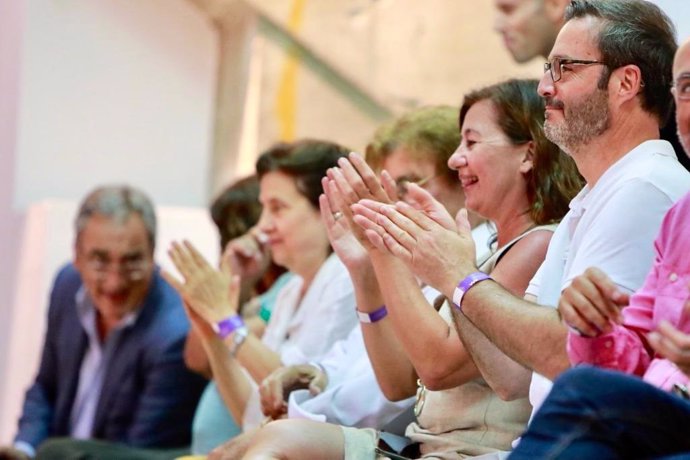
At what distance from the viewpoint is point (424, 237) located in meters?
2.18

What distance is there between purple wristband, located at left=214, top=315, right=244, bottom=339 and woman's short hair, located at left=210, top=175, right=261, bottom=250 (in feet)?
1.89

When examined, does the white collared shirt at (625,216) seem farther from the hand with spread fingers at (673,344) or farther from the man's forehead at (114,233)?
the man's forehead at (114,233)

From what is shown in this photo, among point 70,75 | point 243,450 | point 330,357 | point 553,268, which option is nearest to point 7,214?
point 70,75

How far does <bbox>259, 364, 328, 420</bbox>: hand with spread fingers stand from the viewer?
2781mm

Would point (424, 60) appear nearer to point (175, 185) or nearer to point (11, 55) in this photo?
point (175, 185)

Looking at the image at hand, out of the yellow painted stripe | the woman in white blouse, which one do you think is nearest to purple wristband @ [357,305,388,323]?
the woman in white blouse

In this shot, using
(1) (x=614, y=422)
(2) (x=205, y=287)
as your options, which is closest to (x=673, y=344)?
(1) (x=614, y=422)

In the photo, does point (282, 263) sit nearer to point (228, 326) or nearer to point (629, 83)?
point (228, 326)

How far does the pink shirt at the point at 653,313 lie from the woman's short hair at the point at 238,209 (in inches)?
78.3

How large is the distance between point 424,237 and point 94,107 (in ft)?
11.1

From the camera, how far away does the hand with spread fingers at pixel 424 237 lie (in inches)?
83.9

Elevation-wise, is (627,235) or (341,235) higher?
(627,235)

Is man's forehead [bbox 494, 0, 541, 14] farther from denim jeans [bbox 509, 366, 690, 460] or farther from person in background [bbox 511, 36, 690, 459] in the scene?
denim jeans [bbox 509, 366, 690, 460]

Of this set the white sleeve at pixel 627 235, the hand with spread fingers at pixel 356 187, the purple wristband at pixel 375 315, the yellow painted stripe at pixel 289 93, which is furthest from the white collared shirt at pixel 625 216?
the yellow painted stripe at pixel 289 93
